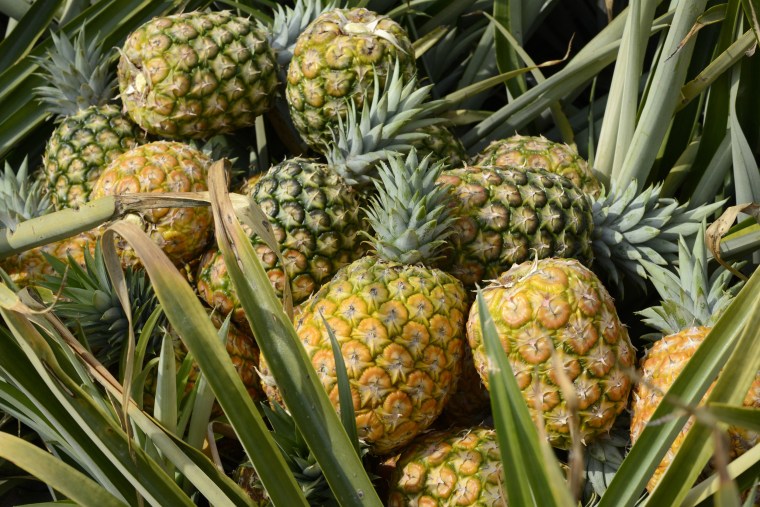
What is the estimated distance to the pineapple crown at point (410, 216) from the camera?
138cm

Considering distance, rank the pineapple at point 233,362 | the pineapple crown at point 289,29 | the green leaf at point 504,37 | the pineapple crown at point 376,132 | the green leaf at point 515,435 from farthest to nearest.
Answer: the green leaf at point 504,37, the pineapple crown at point 289,29, the pineapple crown at point 376,132, the pineapple at point 233,362, the green leaf at point 515,435

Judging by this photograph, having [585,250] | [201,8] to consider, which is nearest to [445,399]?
[585,250]

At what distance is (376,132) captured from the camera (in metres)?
1.55

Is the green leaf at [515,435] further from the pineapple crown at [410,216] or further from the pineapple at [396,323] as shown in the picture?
the pineapple crown at [410,216]

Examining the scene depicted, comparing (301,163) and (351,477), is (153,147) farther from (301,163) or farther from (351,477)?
(351,477)

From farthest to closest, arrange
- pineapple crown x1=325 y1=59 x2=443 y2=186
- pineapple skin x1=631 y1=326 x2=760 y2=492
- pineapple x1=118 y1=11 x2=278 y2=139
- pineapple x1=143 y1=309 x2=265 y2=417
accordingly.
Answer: pineapple x1=118 y1=11 x2=278 y2=139
pineapple crown x1=325 y1=59 x2=443 y2=186
pineapple x1=143 y1=309 x2=265 y2=417
pineapple skin x1=631 y1=326 x2=760 y2=492

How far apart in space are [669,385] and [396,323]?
0.45m

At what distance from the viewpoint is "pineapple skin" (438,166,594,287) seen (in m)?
1.50

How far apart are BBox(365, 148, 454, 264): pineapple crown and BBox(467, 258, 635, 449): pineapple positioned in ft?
0.54

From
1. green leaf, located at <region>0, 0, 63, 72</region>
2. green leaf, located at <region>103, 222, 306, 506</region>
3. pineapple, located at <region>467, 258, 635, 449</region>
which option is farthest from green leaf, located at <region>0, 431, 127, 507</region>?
green leaf, located at <region>0, 0, 63, 72</region>

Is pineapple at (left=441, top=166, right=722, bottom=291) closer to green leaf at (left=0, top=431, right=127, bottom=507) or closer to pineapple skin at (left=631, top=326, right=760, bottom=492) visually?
pineapple skin at (left=631, top=326, right=760, bottom=492)

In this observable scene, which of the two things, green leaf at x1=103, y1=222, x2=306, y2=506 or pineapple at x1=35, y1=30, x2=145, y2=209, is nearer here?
green leaf at x1=103, y1=222, x2=306, y2=506

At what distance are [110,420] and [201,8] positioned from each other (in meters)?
1.39

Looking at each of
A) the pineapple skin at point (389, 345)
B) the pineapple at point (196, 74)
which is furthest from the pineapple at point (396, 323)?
the pineapple at point (196, 74)
